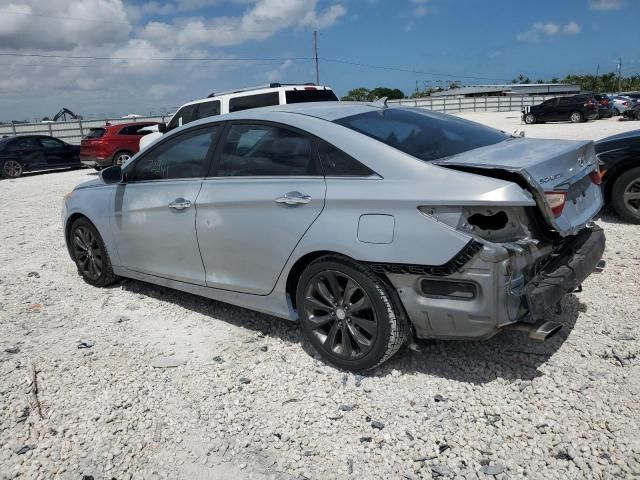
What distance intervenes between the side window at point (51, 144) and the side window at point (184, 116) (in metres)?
9.40

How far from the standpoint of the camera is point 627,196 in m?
6.18

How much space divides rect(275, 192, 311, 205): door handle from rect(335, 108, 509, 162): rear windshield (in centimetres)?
54

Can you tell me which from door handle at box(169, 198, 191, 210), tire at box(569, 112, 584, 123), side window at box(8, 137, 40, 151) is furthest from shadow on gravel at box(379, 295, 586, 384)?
tire at box(569, 112, 584, 123)

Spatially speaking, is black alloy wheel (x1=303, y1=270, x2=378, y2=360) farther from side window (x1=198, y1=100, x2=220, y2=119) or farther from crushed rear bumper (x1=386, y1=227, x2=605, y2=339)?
side window (x1=198, y1=100, x2=220, y2=119)

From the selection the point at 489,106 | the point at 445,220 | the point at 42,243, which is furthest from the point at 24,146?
the point at 489,106

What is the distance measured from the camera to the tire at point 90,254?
17.2 ft

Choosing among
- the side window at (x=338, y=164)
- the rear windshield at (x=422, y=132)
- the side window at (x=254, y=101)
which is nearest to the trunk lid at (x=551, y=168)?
the rear windshield at (x=422, y=132)

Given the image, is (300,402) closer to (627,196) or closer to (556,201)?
(556,201)

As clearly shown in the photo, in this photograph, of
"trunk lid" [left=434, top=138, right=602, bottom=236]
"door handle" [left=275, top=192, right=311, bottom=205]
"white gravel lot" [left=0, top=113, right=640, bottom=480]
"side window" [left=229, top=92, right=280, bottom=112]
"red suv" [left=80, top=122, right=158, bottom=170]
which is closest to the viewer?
"white gravel lot" [left=0, top=113, right=640, bottom=480]

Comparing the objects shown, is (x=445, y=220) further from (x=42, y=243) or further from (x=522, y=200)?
(x=42, y=243)

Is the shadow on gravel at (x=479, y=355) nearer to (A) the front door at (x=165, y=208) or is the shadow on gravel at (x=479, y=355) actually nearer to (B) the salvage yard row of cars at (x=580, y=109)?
(A) the front door at (x=165, y=208)

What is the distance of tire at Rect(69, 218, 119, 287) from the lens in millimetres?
5242

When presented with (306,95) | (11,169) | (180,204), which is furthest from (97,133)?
(180,204)

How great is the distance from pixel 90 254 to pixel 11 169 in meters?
15.5
